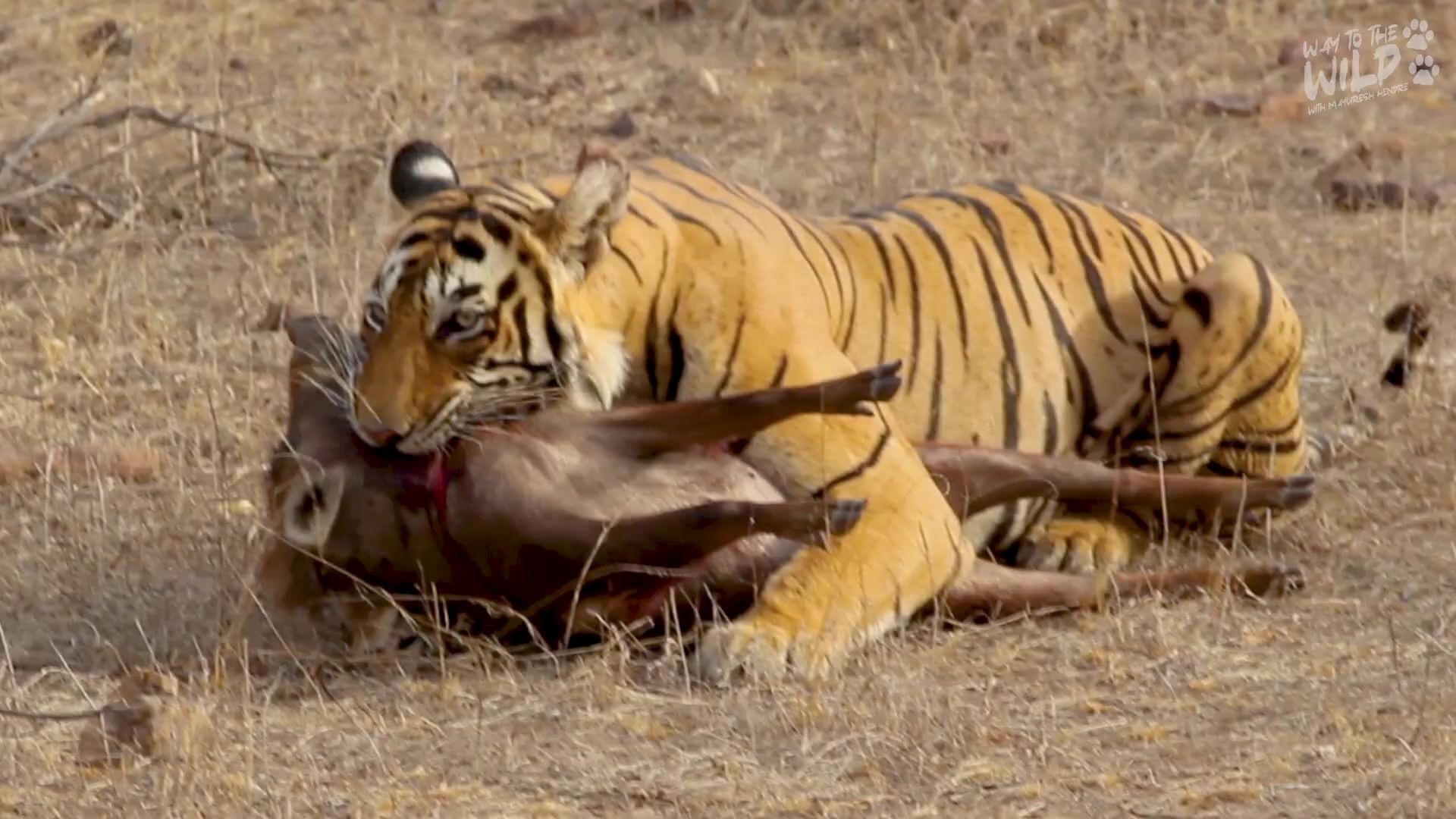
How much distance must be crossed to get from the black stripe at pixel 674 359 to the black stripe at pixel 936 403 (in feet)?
2.16

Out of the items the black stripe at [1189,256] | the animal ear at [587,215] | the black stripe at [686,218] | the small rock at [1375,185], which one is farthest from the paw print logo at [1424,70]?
the animal ear at [587,215]

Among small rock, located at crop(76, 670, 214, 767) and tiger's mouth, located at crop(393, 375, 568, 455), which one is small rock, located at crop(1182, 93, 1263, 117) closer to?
tiger's mouth, located at crop(393, 375, 568, 455)

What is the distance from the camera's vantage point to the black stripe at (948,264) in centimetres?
464

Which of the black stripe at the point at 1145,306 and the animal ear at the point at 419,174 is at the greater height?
the animal ear at the point at 419,174

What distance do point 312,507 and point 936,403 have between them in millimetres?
1224

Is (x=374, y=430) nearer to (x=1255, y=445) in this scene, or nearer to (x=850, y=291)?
(x=850, y=291)

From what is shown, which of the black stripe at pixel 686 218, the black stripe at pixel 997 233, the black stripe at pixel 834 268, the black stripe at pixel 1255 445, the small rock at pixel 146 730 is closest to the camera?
the small rock at pixel 146 730

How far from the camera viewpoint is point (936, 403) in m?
4.54

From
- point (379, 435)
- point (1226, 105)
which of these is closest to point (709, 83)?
point (1226, 105)

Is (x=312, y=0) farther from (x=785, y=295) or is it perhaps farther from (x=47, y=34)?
(x=785, y=295)

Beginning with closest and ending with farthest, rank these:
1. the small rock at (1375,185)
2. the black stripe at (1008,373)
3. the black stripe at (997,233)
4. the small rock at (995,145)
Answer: the black stripe at (1008,373) < the black stripe at (997,233) < the small rock at (1375,185) < the small rock at (995,145)

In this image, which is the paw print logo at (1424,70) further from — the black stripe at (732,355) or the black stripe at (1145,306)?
the black stripe at (732,355)

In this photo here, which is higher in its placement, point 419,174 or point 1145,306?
point 419,174

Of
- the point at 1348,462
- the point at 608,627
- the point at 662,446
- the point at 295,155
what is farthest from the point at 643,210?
the point at 295,155
